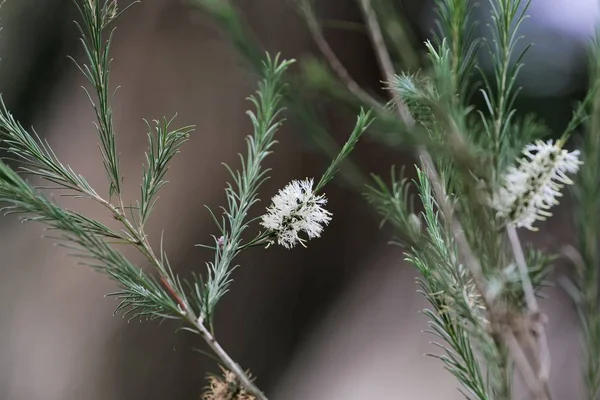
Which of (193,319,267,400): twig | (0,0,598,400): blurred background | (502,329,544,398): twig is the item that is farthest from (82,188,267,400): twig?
(0,0,598,400): blurred background

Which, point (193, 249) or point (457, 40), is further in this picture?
point (193, 249)

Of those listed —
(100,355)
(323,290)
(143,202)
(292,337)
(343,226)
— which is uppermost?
(343,226)

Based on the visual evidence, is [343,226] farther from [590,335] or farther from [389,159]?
[590,335]

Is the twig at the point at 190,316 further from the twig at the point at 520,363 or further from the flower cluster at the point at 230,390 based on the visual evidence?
the twig at the point at 520,363

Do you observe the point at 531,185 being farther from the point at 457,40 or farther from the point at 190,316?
the point at 190,316

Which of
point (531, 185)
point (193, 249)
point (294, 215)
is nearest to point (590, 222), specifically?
point (531, 185)

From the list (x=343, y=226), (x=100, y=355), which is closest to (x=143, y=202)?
(x=100, y=355)
